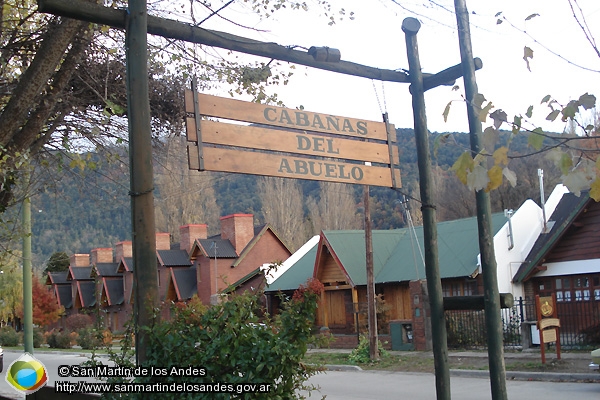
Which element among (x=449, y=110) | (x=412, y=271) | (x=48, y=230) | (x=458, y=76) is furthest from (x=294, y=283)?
(x=48, y=230)

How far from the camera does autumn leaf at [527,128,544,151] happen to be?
3.41 m

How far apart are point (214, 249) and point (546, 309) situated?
27597mm

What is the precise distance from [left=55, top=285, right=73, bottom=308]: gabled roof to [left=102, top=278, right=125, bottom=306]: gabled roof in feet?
27.1

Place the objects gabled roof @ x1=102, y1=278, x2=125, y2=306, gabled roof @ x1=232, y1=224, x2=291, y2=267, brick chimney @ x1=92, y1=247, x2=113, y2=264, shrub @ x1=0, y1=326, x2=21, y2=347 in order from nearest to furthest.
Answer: gabled roof @ x1=232, y1=224, x2=291, y2=267
shrub @ x1=0, y1=326, x2=21, y2=347
gabled roof @ x1=102, y1=278, x2=125, y2=306
brick chimney @ x1=92, y1=247, x2=113, y2=264

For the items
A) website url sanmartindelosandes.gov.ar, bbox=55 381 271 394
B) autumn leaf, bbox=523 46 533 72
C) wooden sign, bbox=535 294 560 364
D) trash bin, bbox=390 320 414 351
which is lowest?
trash bin, bbox=390 320 414 351

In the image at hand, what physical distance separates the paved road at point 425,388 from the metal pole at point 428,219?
19.4ft

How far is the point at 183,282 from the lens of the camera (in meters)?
44.7

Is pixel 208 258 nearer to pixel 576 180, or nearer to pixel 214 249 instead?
pixel 214 249

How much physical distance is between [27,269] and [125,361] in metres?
14.3

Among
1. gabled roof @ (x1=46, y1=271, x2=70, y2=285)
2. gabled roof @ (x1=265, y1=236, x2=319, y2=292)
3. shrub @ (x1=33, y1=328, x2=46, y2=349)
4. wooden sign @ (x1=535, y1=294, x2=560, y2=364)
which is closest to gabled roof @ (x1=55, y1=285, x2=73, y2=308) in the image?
gabled roof @ (x1=46, y1=271, x2=70, y2=285)

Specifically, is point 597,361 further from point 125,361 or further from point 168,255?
point 168,255

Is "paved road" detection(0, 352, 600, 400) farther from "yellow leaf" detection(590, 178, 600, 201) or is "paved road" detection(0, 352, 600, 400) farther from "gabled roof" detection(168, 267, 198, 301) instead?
"gabled roof" detection(168, 267, 198, 301)

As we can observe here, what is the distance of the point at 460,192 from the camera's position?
5066 centimetres

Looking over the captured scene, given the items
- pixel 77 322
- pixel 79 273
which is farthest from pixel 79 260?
pixel 77 322
